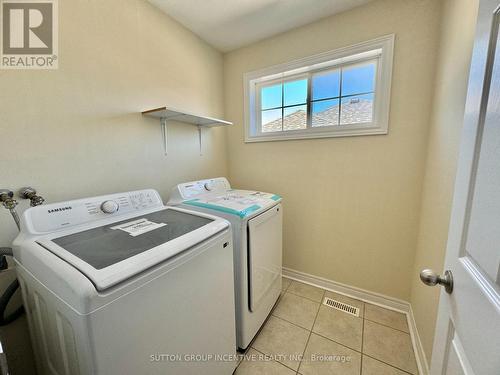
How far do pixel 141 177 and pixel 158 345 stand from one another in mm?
1189

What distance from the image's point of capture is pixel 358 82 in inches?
69.4

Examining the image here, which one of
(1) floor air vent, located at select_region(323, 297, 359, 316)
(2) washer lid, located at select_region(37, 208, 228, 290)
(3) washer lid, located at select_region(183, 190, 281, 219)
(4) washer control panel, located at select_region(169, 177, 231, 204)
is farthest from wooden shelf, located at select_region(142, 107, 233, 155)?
(1) floor air vent, located at select_region(323, 297, 359, 316)

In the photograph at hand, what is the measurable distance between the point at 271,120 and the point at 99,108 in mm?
1565

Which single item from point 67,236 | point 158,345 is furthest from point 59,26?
point 158,345

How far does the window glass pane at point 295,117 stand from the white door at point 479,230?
4.88ft

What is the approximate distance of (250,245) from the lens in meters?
1.32

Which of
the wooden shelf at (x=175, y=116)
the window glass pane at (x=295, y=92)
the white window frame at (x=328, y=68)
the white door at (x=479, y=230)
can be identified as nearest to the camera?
the white door at (x=479, y=230)

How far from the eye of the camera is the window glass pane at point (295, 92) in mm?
2020

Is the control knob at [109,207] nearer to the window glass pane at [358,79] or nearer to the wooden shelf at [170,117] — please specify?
the wooden shelf at [170,117]

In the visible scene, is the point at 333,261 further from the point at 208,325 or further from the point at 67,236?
the point at 67,236

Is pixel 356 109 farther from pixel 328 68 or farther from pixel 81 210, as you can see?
pixel 81 210

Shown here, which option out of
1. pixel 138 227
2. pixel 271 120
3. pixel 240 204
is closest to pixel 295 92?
pixel 271 120

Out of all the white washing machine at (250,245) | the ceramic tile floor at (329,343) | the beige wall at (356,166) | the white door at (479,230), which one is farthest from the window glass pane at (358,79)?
the ceramic tile floor at (329,343)

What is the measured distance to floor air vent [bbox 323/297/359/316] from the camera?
1.74m
